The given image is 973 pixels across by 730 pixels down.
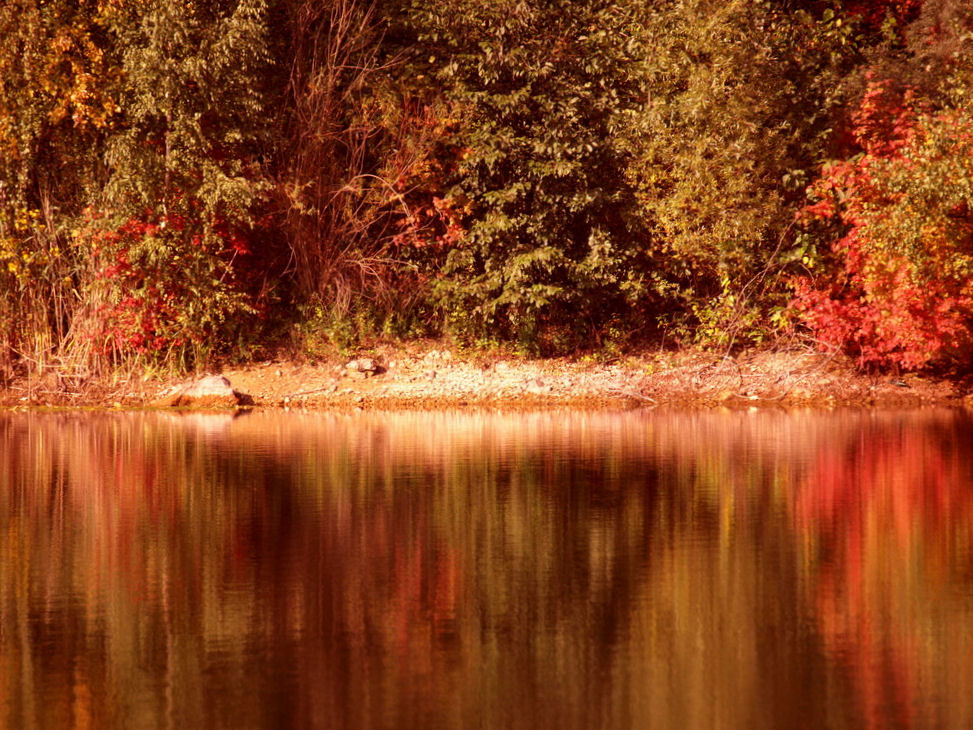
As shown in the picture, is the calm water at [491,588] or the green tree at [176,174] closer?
the calm water at [491,588]

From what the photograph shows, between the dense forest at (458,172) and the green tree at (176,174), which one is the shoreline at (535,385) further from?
the green tree at (176,174)

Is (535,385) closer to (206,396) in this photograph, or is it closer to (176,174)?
(206,396)

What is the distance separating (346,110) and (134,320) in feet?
20.4

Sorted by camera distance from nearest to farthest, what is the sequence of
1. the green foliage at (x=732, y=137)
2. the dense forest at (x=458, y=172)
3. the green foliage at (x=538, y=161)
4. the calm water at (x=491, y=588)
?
1. the calm water at (x=491, y=588)
2. the dense forest at (x=458, y=172)
3. the green foliage at (x=732, y=137)
4. the green foliage at (x=538, y=161)

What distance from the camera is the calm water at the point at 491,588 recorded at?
7059mm

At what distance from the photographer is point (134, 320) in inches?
1081

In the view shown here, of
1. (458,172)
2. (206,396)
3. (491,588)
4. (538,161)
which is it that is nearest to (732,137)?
(538,161)

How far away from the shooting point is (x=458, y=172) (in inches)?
1126

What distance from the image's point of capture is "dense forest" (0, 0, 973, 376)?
1029 inches

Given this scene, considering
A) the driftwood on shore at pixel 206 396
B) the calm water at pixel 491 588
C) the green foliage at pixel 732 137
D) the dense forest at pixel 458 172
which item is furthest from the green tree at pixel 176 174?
the calm water at pixel 491 588

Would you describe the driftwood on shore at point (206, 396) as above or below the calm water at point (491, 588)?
above

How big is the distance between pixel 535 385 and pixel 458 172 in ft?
16.1

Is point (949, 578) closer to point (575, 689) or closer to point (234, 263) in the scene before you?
point (575, 689)

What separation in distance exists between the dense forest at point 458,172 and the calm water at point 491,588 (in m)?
9.41
